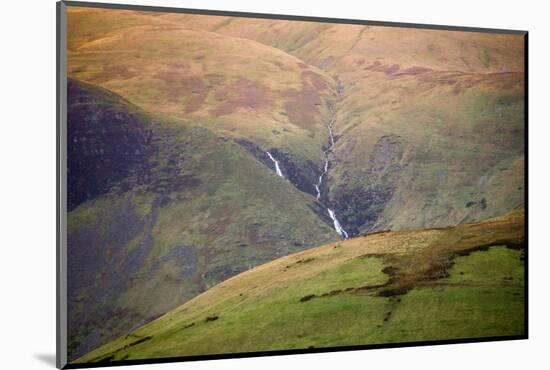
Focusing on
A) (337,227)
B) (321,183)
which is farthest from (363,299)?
(321,183)

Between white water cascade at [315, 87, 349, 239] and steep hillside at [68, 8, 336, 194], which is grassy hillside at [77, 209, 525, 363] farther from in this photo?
steep hillside at [68, 8, 336, 194]

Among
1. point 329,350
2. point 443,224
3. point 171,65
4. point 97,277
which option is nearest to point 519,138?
point 443,224

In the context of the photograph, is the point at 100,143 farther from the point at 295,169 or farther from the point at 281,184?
the point at 295,169

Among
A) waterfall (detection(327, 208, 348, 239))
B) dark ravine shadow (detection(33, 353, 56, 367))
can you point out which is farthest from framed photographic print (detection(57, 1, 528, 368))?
dark ravine shadow (detection(33, 353, 56, 367))

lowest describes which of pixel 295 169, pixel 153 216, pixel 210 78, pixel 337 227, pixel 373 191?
pixel 337 227

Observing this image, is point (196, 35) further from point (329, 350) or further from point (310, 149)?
point (329, 350)
